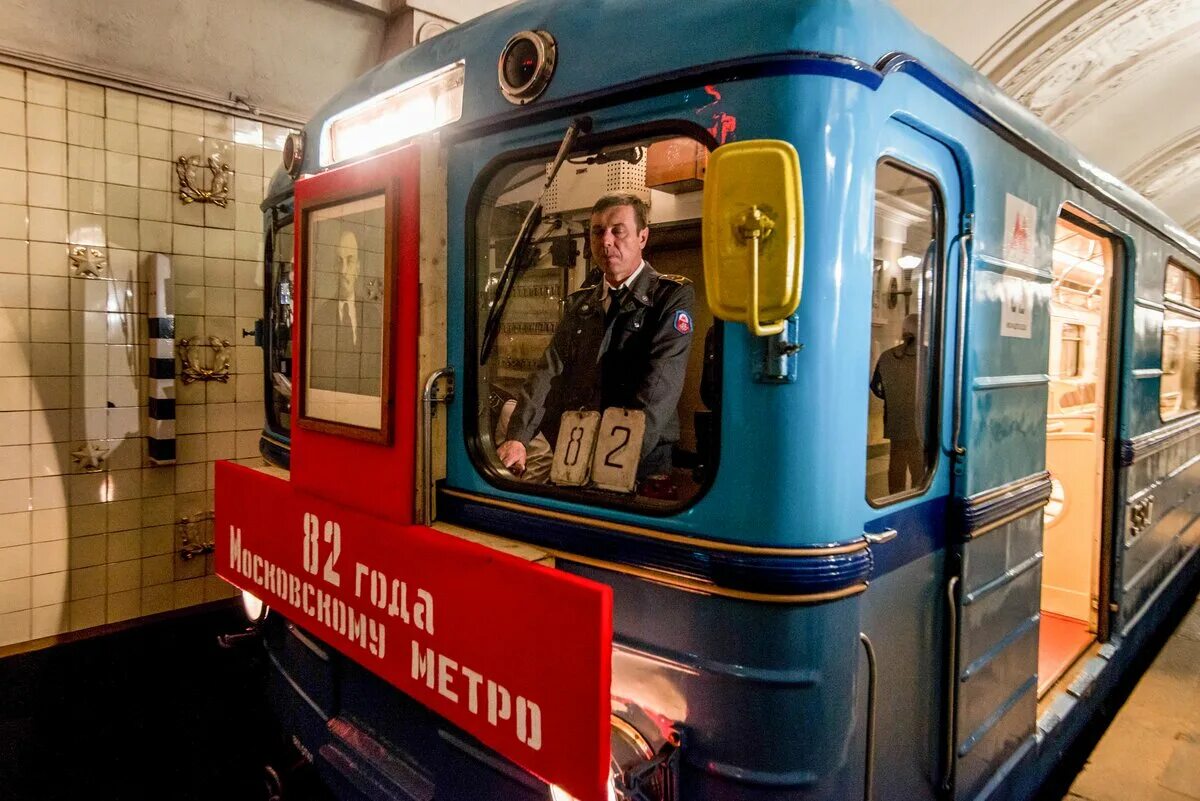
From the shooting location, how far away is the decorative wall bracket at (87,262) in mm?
4492

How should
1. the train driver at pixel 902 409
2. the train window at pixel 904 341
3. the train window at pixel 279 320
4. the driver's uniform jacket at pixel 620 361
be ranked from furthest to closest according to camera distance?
1. the train window at pixel 279 320
2. the train driver at pixel 902 409
3. the train window at pixel 904 341
4. the driver's uniform jacket at pixel 620 361

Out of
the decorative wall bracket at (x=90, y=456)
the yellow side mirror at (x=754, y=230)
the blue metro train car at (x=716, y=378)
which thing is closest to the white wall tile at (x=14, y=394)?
the decorative wall bracket at (x=90, y=456)

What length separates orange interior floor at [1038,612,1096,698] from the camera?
366cm

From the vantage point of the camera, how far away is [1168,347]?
16.6ft

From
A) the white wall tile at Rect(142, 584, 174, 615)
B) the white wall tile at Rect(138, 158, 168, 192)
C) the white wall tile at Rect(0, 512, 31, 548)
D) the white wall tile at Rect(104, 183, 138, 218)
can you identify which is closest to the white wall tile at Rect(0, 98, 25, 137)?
the white wall tile at Rect(104, 183, 138, 218)

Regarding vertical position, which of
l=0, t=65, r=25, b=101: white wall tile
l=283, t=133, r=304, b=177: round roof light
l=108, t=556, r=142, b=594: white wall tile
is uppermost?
l=0, t=65, r=25, b=101: white wall tile

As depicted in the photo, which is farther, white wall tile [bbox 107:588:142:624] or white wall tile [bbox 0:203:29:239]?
white wall tile [bbox 107:588:142:624]

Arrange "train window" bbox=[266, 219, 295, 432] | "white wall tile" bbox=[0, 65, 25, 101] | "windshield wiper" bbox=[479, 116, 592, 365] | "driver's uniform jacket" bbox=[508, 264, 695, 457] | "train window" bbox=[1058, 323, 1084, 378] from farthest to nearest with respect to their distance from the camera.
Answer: "train window" bbox=[1058, 323, 1084, 378] < "white wall tile" bbox=[0, 65, 25, 101] < "train window" bbox=[266, 219, 295, 432] < "driver's uniform jacket" bbox=[508, 264, 695, 457] < "windshield wiper" bbox=[479, 116, 592, 365]

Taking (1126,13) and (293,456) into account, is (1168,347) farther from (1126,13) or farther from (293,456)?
(293,456)

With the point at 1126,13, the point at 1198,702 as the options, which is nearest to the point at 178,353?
the point at 1198,702

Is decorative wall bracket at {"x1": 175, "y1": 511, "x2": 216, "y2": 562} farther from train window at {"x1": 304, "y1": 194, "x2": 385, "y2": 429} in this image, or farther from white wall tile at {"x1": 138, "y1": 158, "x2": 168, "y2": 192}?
train window at {"x1": 304, "y1": 194, "x2": 385, "y2": 429}

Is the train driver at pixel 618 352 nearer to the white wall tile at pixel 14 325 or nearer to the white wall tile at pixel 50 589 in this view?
the white wall tile at pixel 14 325

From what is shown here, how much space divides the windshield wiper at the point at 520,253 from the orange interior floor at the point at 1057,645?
2.99 meters

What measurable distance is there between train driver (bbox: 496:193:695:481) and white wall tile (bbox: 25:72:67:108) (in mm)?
4023
